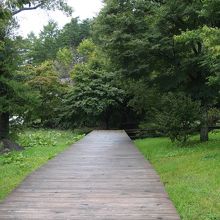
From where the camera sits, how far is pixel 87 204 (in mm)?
6461

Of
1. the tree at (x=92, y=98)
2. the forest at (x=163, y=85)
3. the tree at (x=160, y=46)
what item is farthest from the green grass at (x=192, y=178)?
the tree at (x=92, y=98)

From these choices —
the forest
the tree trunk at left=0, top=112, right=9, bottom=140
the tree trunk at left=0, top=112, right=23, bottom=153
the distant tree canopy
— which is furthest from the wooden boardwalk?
the tree trunk at left=0, top=112, right=9, bottom=140

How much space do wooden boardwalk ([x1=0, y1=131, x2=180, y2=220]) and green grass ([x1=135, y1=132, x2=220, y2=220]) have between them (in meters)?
0.26

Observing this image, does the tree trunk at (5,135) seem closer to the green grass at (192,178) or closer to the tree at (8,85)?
the tree at (8,85)

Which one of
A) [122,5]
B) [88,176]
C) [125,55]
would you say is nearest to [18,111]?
[125,55]

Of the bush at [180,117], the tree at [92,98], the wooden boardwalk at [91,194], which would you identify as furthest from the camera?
the tree at [92,98]

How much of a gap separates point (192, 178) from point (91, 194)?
8.94 feet

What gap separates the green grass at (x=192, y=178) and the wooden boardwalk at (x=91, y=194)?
26 cm

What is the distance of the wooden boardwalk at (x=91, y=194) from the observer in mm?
5852

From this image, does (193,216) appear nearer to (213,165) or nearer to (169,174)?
(169,174)

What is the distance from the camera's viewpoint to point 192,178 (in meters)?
8.88

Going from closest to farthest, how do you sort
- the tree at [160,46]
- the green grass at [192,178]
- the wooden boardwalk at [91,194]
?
1. the wooden boardwalk at [91,194]
2. the green grass at [192,178]
3. the tree at [160,46]

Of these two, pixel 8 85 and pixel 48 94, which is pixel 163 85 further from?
pixel 48 94

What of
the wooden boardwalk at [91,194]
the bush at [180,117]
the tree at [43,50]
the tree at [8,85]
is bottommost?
the wooden boardwalk at [91,194]
